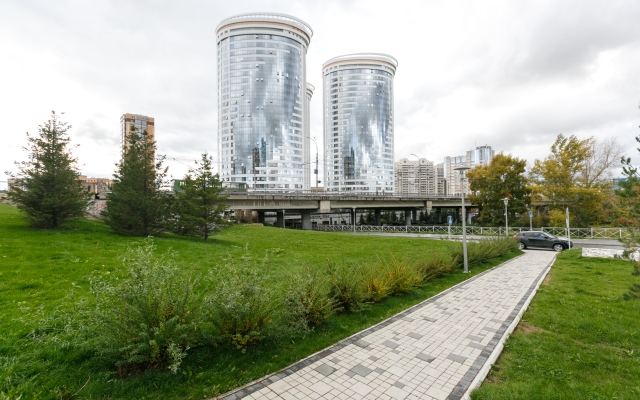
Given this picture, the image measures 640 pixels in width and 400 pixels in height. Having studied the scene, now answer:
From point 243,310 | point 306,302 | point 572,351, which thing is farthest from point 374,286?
point 243,310

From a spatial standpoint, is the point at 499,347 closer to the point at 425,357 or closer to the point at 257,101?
the point at 425,357

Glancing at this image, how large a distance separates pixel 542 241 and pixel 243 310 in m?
23.7

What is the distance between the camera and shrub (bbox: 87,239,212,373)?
3902 mm

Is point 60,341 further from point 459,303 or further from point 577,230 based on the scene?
point 577,230

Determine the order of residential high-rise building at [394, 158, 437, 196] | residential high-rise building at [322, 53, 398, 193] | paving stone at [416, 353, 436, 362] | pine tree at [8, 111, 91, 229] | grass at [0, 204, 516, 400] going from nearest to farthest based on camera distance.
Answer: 1. grass at [0, 204, 516, 400]
2. paving stone at [416, 353, 436, 362]
3. pine tree at [8, 111, 91, 229]
4. residential high-rise building at [322, 53, 398, 193]
5. residential high-rise building at [394, 158, 437, 196]

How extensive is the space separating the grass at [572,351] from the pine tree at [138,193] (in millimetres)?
16816

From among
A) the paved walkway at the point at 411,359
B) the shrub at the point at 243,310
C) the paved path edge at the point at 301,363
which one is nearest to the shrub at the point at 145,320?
the shrub at the point at 243,310

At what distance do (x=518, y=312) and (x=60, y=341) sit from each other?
9.40m

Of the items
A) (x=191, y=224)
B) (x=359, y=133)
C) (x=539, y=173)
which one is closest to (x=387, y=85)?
(x=359, y=133)

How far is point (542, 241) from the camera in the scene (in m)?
20.6

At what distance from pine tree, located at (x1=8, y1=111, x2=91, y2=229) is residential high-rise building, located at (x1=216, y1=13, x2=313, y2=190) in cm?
7422

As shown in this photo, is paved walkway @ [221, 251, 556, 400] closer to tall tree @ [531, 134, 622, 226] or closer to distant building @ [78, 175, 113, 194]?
distant building @ [78, 175, 113, 194]

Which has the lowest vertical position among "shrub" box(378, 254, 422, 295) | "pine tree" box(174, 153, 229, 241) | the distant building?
"shrub" box(378, 254, 422, 295)

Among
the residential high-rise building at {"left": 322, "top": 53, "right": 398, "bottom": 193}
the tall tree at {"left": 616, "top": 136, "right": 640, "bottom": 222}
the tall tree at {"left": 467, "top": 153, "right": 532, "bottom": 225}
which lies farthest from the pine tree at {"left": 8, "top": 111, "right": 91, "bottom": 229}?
the residential high-rise building at {"left": 322, "top": 53, "right": 398, "bottom": 193}
